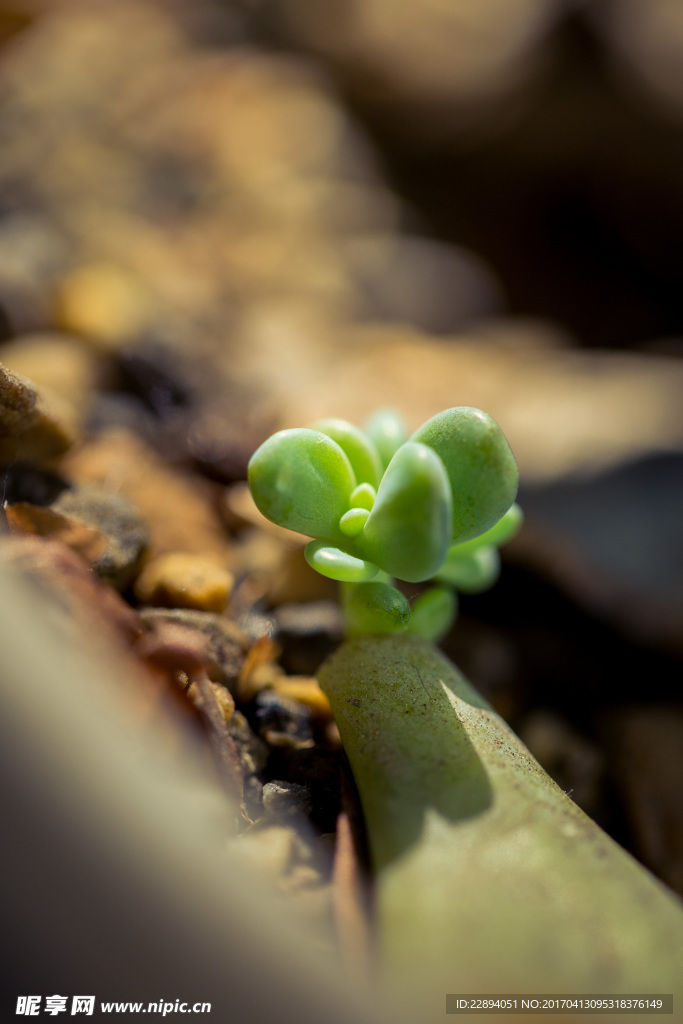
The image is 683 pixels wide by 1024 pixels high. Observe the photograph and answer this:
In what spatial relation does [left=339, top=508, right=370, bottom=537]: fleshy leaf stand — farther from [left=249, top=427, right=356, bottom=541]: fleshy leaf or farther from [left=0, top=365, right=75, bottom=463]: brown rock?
[left=0, top=365, right=75, bottom=463]: brown rock

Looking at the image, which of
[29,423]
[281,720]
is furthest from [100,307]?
[281,720]

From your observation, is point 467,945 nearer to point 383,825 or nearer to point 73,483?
point 383,825

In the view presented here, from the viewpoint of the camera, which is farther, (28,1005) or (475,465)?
(475,465)

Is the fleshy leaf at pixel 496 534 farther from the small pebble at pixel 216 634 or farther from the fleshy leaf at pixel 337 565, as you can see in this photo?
the small pebble at pixel 216 634

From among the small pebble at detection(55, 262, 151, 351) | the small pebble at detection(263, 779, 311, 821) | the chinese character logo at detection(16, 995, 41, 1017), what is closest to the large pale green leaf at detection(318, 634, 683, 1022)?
the small pebble at detection(263, 779, 311, 821)

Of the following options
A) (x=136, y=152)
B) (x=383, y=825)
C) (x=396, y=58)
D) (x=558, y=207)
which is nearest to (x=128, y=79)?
(x=136, y=152)

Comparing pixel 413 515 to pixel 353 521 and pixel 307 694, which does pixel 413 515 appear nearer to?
pixel 353 521
